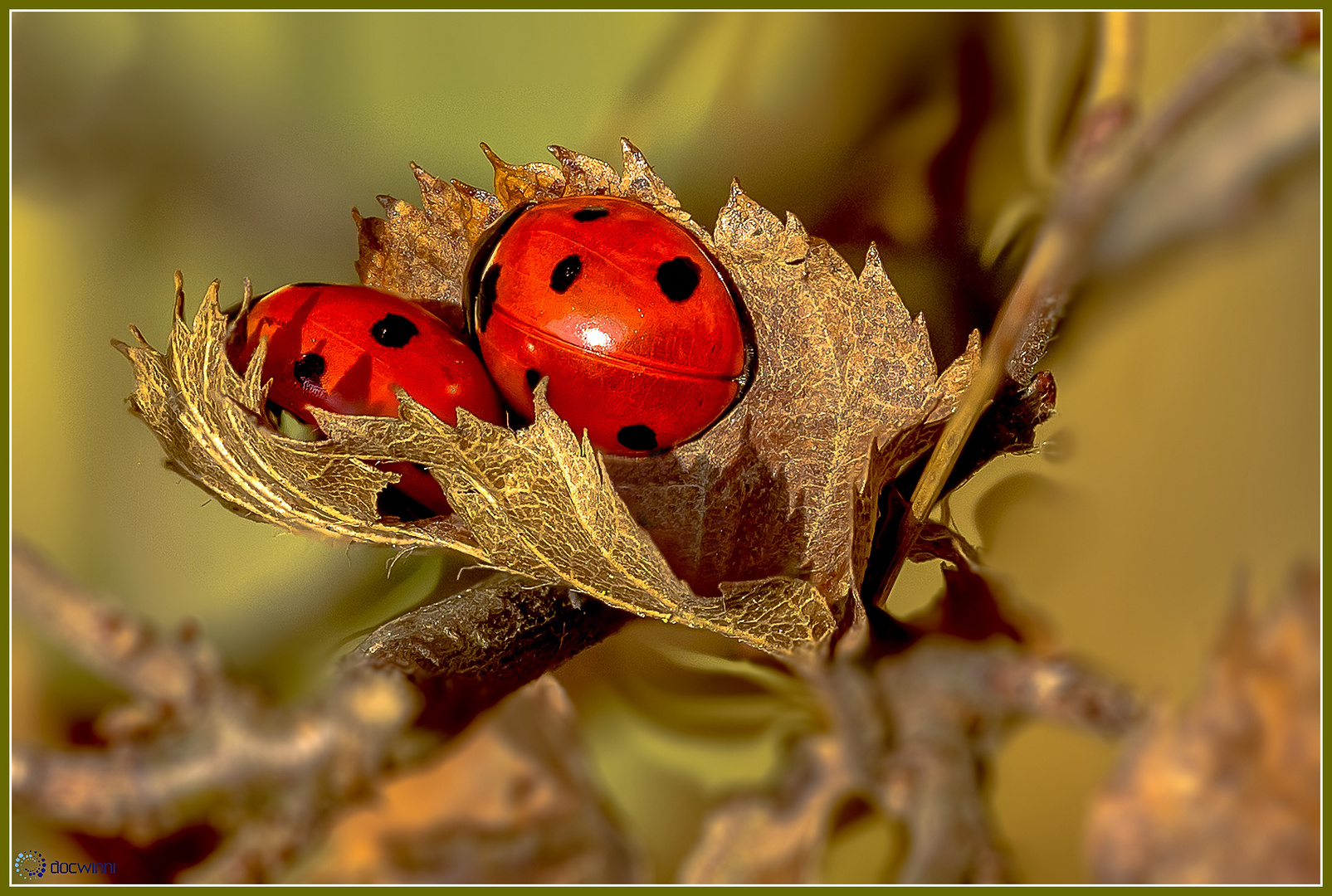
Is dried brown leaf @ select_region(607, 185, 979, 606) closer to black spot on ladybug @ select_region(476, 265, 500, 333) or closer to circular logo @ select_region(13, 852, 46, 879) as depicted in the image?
black spot on ladybug @ select_region(476, 265, 500, 333)

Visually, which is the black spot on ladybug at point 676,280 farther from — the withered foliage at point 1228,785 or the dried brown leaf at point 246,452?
the withered foliage at point 1228,785

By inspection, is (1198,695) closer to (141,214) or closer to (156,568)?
(156,568)

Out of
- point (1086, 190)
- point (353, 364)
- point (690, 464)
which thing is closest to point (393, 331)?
point (353, 364)

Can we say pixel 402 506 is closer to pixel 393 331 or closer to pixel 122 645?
pixel 393 331

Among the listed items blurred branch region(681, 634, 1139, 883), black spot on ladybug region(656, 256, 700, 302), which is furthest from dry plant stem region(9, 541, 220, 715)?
black spot on ladybug region(656, 256, 700, 302)

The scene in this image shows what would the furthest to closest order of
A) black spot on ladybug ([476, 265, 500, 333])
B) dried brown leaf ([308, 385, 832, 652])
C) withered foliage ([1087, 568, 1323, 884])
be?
black spot on ladybug ([476, 265, 500, 333]) < dried brown leaf ([308, 385, 832, 652]) < withered foliage ([1087, 568, 1323, 884])
